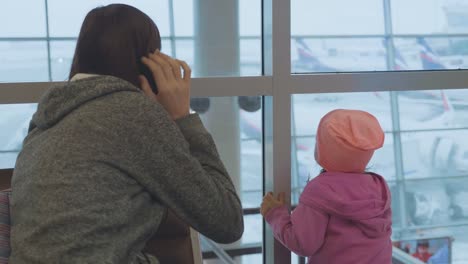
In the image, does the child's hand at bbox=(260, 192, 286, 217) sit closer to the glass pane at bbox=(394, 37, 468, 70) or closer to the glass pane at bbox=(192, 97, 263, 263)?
the glass pane at bbox=(192, 97, 263, 263)

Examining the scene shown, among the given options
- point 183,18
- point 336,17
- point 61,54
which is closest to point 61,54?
point 61,54

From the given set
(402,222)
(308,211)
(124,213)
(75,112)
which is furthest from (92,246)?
(402,222)

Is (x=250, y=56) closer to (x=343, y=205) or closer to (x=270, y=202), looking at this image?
(x=270, y=202)

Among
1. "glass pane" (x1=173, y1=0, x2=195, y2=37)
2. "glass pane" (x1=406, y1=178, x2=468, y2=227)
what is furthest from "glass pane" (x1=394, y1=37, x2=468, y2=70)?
"glass pane" (x1=173, y1=0, x2=195, y2=37)

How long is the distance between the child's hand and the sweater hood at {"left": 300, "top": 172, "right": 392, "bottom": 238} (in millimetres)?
133

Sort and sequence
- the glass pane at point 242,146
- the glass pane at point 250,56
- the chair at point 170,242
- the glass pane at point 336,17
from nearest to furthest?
the chair at point 170,242, the glass pane at point 250,56, the glass pane at point 242,146, the glass pane at point 336,17

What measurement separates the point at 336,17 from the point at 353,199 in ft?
3.34

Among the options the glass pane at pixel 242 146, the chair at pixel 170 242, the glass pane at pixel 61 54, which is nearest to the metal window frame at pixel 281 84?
the glass pane at pixel 61 54

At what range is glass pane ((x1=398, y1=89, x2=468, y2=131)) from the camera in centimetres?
227

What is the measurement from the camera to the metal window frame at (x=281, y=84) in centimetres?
151

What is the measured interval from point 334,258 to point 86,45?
872 millimetres

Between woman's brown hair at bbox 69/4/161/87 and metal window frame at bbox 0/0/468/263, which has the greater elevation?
woman's brown hair at bbox 69/4/161/87

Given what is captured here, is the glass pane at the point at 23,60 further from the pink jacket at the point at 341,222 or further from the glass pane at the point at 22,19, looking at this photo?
the pink jacket at the point at 341,222

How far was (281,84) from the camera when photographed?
1543mm
